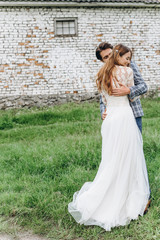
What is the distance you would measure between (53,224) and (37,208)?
349 millimetres

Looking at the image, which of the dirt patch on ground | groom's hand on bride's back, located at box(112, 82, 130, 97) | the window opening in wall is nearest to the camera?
the dirt patch on ground

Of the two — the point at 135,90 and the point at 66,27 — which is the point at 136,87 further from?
the point at 66,27

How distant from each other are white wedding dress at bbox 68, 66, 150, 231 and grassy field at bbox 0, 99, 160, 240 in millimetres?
131

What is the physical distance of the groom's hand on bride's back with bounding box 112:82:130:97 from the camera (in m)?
2.98

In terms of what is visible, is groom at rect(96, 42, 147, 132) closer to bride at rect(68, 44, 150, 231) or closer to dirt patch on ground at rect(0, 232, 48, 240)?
bride at rect(68, 44, 150, 231)

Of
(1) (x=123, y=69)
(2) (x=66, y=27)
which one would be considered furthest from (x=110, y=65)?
(2) (x=66, y=27)

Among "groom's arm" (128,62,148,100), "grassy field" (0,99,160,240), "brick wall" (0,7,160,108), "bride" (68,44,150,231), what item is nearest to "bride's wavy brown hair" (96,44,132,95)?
"bride" (68,44,150,231)

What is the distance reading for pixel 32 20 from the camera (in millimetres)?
11641

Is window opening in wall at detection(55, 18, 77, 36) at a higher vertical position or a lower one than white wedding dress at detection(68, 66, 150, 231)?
higher

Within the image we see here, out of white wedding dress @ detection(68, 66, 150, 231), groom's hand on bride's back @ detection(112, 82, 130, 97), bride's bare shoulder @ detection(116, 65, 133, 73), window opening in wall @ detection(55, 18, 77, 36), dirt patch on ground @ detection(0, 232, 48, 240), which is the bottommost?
dirt patch on ground @ detection(0, 232, 48, 240)

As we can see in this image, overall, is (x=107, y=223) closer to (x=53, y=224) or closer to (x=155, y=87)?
(x=53, y=224)

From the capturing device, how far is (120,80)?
302 centimetres

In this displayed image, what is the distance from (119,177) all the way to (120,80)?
3.50ft

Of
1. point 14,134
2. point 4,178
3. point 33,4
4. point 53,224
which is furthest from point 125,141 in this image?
point 33,4
